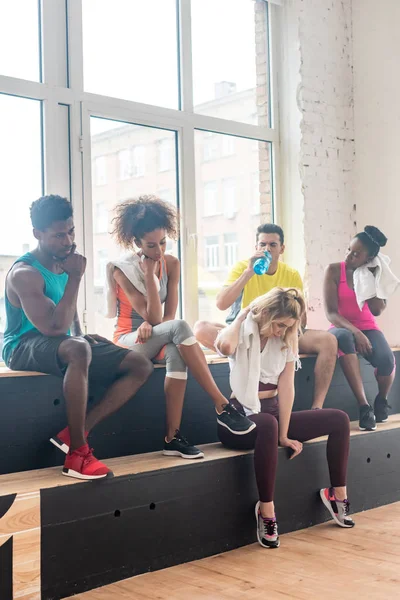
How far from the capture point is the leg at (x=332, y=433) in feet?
10.5

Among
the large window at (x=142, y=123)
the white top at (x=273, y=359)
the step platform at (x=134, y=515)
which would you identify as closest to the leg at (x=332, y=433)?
the step platform at (x=134, y=515)

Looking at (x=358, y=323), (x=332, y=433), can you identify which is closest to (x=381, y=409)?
(x=358, y=323)

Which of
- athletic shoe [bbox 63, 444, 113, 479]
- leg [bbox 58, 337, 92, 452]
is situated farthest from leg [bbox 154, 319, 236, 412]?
athletic shoe [bbox 63, 444, 113, 479]

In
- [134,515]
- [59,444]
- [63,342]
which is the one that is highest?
[63,342]

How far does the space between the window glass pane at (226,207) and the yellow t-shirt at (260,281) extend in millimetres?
320

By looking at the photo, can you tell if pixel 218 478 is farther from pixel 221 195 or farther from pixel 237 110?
pixel 237 110

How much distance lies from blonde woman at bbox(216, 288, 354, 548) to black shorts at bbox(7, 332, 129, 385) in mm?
482

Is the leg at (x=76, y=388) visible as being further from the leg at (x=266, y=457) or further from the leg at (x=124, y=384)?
the leg at (x=266, y=457)

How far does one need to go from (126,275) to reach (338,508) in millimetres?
1351

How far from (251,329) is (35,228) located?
37.9 inches

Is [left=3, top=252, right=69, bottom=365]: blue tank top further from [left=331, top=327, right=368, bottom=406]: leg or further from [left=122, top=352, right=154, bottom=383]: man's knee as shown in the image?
[left=331, top=327, right=368, bottom=406]: leg

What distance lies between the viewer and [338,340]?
382 centimetres

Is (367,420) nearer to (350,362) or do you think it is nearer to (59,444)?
(350,362)

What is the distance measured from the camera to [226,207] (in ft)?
13.9
